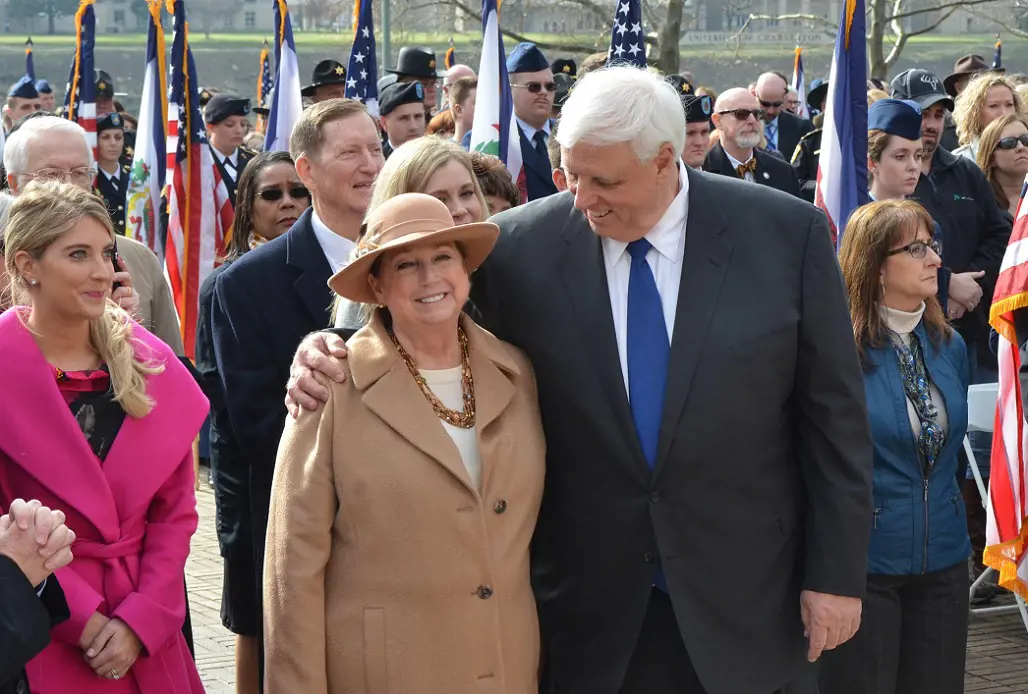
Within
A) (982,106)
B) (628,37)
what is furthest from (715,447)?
(982,106)

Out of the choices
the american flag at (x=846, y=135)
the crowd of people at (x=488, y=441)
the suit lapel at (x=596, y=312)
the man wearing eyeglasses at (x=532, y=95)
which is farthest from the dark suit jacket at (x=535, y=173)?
the suit lapel at (x=596, y=312)

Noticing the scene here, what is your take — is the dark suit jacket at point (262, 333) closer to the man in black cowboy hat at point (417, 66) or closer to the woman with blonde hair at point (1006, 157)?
the woman with blonde hair at point (1006, 157)

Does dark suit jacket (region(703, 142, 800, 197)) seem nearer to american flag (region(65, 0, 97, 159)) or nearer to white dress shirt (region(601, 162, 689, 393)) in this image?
american flag (region(65, 0, 97, 159))

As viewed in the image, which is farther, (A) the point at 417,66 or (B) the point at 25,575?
(A) the point at 417,66

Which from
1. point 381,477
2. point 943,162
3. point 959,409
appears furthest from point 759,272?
point 943,162

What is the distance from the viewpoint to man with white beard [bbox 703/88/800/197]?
8.97 meters

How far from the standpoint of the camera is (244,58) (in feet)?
172

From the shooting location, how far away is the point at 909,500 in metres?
4.75

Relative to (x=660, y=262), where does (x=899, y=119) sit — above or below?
above

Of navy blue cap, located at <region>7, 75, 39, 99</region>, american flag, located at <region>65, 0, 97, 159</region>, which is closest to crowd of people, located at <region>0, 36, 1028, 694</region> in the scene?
american flag, located at <region>65, 0, 97, 159</region>

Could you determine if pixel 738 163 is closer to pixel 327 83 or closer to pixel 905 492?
pixel 327 83

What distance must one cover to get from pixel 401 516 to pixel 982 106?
21.5ft

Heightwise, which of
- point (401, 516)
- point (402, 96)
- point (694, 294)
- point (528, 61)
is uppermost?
point (528, 61)

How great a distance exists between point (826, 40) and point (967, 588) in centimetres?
5156
